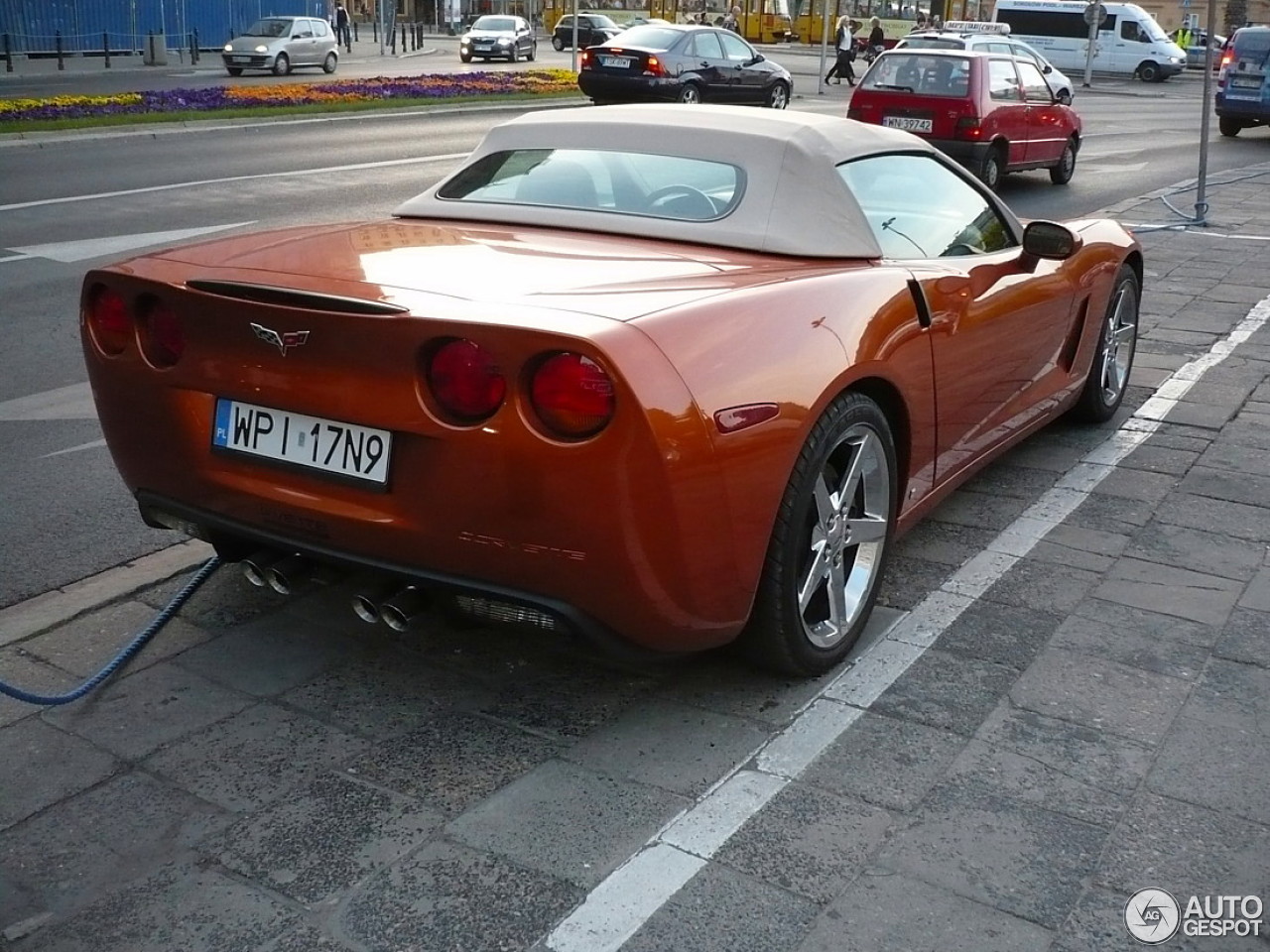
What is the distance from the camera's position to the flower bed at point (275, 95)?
20891mm

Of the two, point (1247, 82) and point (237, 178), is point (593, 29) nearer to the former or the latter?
point (1247, 82)

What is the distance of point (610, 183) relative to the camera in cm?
426

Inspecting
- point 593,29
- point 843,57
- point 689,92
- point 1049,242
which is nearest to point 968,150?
point 689,92

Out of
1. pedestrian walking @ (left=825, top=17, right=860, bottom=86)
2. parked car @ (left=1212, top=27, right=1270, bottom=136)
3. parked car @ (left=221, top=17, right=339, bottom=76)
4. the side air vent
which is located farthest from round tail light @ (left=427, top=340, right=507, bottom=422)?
pedestrian walking @ (left=825, top=17, right=860, bottom=86)

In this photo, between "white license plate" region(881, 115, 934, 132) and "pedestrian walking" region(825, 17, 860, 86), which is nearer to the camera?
"white license plate" region(881, 115, 934, 132)

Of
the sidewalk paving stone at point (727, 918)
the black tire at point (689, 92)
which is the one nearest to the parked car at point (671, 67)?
the black tire at point (689, 92)

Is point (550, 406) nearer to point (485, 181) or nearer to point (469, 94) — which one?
point (485, 181)

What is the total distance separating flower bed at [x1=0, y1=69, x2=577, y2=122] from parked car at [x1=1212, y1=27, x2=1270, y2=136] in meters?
13.0

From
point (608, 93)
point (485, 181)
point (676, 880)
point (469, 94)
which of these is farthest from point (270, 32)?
point (676, 880)

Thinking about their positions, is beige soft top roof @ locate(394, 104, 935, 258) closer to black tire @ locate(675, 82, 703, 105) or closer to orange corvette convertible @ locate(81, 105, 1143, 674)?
orange corvette convertible @ locate(81, 105, 1143, 674)

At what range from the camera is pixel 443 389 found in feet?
9.98

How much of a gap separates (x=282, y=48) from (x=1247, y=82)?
927 inches

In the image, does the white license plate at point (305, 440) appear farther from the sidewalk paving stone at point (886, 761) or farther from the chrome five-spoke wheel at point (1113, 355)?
the chrome five-spoke wheel at point (1113, 355)

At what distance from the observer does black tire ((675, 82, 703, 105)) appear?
25453 millimetres
